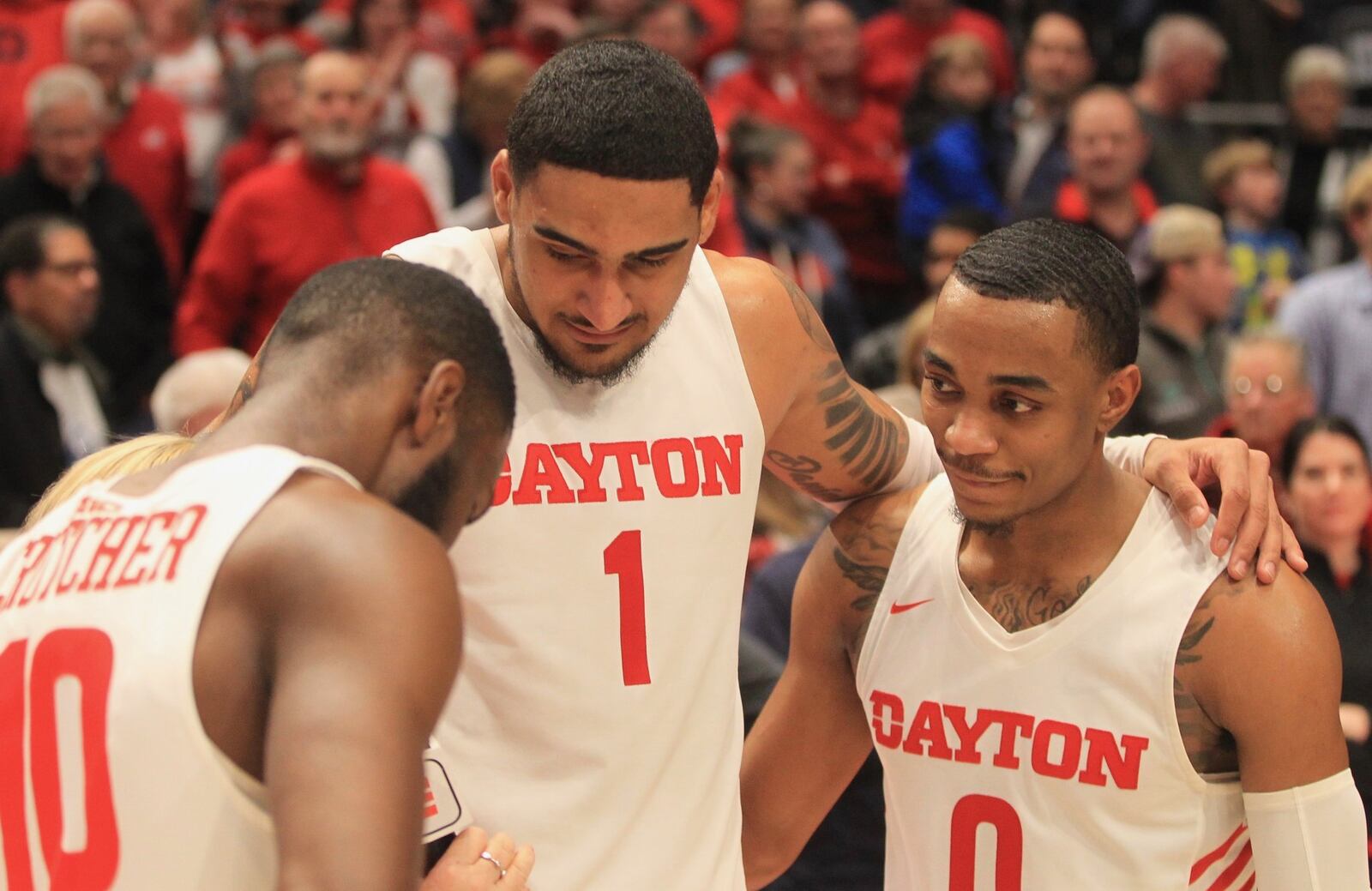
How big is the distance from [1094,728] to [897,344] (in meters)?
4.07

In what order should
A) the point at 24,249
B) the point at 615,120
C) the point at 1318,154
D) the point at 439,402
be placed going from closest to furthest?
the point at 439,402 → the point at 615,120 → the point at 24,249 → the point at 1318,154

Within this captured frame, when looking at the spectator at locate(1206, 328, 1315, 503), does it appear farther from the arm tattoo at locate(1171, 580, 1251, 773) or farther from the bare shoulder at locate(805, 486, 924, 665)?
the arm tattoo at locate(1171, 580, 1251, 773)

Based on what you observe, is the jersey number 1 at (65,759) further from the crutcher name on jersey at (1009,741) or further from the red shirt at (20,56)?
the red shirt at (20,56)

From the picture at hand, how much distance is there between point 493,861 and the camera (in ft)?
7.06

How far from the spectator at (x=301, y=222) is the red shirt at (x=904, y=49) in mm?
3167

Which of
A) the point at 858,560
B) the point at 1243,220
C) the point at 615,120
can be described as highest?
the point at 615,120

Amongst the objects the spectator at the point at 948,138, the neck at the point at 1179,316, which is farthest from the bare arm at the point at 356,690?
the spectator at the point at 948,138

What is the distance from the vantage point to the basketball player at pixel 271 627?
171 centimetres

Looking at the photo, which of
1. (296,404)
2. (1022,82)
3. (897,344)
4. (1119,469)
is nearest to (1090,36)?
(1022,82)

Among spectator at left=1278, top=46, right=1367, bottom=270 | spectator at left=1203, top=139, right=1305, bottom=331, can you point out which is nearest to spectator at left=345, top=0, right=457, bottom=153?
spectator at left=1203, top=139, right=1305, bottom=331

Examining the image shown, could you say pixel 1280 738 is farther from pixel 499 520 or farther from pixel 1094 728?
pixel 499 520

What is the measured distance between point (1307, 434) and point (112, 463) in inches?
148

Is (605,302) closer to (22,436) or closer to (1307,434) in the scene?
(1307,434)

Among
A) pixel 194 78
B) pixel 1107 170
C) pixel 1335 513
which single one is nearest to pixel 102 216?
pixel 194 78
